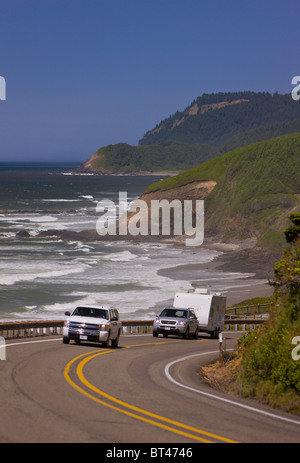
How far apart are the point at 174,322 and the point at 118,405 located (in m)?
18.4

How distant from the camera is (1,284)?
5962 centimetres

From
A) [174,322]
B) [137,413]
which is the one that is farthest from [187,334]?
[137,413]

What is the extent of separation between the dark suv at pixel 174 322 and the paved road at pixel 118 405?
930 cm

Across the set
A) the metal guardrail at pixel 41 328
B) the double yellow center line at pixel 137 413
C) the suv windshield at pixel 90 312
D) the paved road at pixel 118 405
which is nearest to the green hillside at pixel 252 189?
the metal guardrail at pixel 41 328

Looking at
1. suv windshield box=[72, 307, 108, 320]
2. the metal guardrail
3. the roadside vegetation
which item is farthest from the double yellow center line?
the metal guardrail

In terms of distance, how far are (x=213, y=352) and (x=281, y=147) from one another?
109 m

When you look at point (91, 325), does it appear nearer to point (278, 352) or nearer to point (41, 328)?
point (41, 328)

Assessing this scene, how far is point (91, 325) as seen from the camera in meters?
24.8

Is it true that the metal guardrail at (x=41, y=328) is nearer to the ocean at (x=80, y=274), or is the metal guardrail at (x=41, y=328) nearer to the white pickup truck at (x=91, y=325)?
the white pickup truck at (x=91, y=325)

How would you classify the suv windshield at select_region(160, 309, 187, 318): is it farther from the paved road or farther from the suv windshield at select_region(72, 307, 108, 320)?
the paved road

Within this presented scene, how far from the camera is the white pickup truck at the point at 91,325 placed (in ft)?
81.3

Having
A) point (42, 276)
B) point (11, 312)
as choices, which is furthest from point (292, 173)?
point (11, 312)

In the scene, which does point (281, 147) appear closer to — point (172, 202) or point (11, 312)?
point (172, 202)

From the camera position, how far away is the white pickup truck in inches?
975
